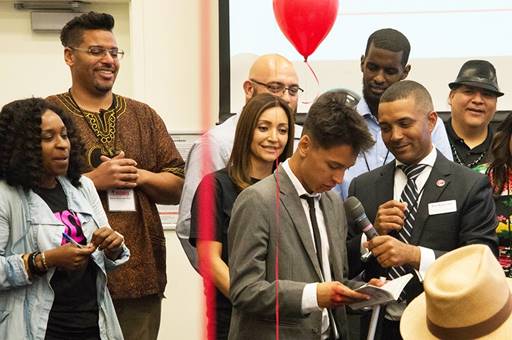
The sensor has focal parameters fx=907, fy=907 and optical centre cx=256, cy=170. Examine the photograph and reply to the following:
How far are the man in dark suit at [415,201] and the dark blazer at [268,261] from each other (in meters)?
0.19

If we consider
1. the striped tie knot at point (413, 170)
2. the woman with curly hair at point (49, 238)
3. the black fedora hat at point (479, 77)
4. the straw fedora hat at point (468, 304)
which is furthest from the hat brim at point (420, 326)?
the black fedora hat at point (479, 77)

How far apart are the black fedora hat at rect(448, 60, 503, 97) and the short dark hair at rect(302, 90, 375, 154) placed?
1.04m

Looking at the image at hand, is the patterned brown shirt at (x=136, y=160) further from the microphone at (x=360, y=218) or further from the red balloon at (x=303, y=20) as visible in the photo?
the microphone at (x=360, y=218)

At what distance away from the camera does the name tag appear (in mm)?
2400

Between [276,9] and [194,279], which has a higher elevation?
[276,9]

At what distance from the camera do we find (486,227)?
7.84 ft

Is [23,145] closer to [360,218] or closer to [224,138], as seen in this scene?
[224,138]

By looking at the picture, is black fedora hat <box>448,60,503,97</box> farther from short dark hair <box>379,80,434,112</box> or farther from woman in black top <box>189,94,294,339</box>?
woman in black top <box>189,94,294,339</box>

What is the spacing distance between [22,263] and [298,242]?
0.80 meters

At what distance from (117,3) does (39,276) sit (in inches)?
85.1

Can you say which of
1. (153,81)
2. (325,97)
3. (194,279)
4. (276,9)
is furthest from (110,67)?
(194,279)

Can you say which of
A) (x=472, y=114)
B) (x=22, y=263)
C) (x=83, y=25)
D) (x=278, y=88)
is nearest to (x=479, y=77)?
Result: (x=472, y=114)

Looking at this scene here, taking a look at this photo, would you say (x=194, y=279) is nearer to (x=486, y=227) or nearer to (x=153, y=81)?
(x=153, y=81)

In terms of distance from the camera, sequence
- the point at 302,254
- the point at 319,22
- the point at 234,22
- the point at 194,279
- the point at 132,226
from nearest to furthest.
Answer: the point at 302,254, the point at 319,22, the point at 132,226, the point at 234,22, the point at 194,279
